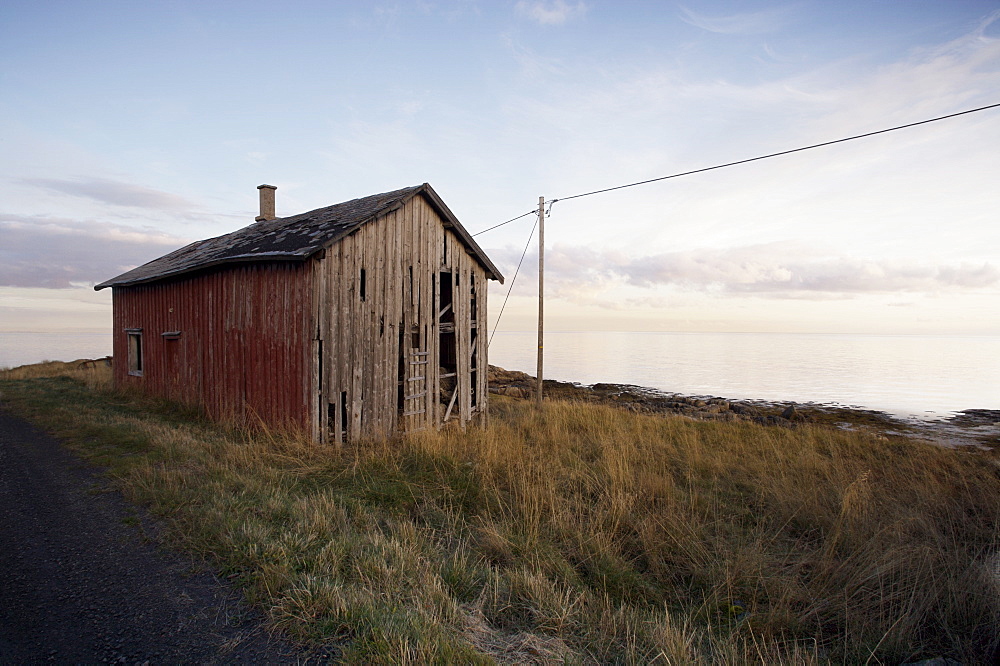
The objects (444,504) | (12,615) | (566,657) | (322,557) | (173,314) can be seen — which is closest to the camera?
(566,657)

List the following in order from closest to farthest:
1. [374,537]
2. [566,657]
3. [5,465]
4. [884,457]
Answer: [566,657]
[374,537]
[5,465]
[884,457]

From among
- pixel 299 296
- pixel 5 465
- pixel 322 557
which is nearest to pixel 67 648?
pixel 322 557

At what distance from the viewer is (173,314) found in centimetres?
1348

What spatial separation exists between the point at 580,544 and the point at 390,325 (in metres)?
6.50

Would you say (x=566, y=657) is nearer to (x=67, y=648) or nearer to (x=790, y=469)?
(x=67, y=648)

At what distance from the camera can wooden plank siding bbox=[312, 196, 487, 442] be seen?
958cm

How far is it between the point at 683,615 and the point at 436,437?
244 inches

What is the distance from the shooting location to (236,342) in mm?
11133

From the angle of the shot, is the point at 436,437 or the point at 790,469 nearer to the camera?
the point at 790,469

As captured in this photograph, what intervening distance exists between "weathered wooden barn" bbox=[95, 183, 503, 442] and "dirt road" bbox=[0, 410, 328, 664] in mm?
4214

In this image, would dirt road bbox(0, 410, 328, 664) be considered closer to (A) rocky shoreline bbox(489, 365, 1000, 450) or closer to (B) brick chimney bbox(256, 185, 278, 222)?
(B) brick chimney bbox(256, 185, 278, 222)

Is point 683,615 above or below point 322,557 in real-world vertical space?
below

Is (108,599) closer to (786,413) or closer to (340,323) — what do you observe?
(340,323)

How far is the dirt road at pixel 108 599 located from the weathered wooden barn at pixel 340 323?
4.21 metres
